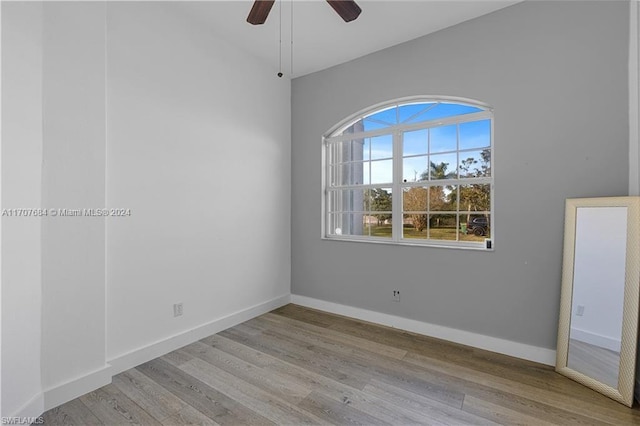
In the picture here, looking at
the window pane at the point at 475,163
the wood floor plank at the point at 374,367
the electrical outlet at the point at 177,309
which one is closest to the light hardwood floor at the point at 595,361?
the wood floor plank at the point at 374,367

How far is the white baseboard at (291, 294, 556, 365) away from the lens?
2.44m

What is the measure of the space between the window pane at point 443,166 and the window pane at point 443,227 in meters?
0.42

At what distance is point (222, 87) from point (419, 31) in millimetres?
2137

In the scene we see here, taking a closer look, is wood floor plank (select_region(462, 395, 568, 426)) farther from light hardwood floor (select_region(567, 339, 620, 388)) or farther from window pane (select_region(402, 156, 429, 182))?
window pane (select_region(402, 156, 429, 182))

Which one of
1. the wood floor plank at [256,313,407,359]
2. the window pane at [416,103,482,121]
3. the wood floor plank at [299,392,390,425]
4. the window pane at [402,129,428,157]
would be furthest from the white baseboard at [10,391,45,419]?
the window pane at [416,103,482,121]

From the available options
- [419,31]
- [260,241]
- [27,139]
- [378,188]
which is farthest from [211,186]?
[419,31]

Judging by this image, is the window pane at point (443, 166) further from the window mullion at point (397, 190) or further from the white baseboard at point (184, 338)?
the white baseboard at point (184, 338)

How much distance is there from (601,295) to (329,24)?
323cm

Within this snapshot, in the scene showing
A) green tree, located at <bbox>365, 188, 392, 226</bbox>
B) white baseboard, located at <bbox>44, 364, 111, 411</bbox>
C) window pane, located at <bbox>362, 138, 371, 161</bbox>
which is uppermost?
window pane, located at <bbox>362, 138, 371, 161</bbox>

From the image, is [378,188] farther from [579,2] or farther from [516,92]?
[579,2]

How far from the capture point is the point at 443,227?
3.00 m

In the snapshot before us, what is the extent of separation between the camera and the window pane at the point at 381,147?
3338 millimetres

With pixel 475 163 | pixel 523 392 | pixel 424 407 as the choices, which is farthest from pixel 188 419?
pixel 475 163

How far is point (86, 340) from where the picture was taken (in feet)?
6.64
